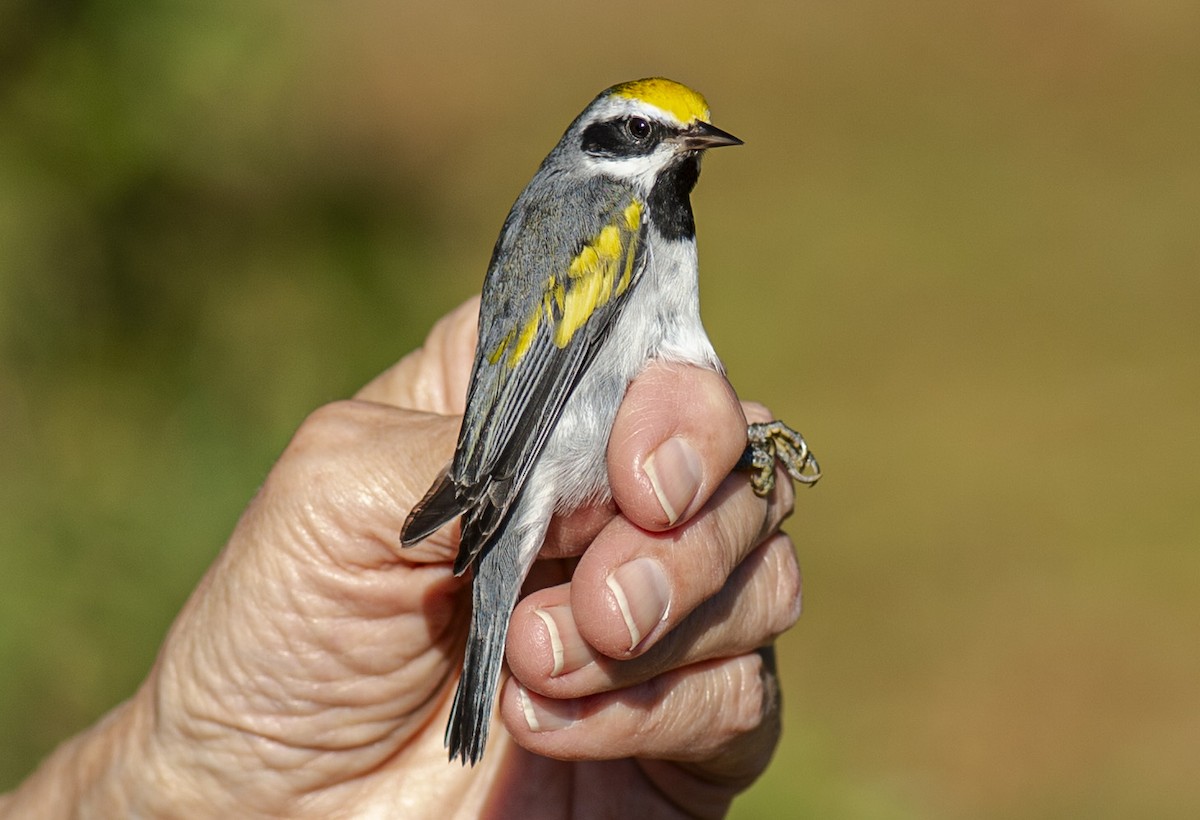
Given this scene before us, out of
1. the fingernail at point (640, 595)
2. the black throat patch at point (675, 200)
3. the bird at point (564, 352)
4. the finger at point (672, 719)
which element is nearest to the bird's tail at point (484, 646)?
the bird at point (564, 352)

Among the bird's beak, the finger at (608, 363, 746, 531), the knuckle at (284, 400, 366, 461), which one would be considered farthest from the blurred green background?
the finger at (608, 363, 746, 531)

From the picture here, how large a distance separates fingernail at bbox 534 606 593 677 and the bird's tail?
98 millimetres

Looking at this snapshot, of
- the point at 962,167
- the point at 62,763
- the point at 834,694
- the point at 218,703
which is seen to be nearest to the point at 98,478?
the point at 62,763

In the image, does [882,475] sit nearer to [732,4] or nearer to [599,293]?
[599,293]

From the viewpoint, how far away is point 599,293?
2.62 m

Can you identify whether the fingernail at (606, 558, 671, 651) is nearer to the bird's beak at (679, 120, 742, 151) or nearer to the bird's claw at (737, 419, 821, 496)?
the bird's claw at (737, 419, 821, 496)

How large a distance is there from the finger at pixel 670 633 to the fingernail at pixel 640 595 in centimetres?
11

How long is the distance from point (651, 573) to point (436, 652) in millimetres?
762

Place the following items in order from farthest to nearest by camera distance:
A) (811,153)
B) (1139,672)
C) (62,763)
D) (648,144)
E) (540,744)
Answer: (811,153) → (1139,672) → (62,763) → (648,144) → (540,744)

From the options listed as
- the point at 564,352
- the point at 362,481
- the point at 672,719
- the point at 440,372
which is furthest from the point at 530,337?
the point at 672,719

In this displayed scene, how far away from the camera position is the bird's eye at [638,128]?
2881 mm

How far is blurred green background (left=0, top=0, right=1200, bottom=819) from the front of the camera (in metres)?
3.93

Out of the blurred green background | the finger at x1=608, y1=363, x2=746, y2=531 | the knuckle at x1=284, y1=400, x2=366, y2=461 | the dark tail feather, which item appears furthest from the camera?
the blurred green background

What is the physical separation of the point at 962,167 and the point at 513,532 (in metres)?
12.6
